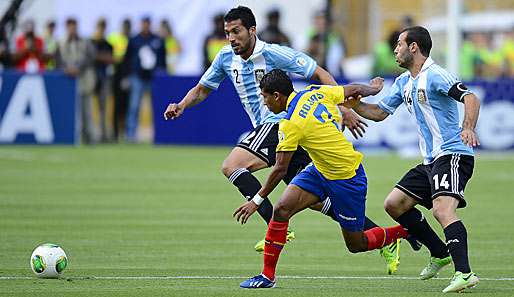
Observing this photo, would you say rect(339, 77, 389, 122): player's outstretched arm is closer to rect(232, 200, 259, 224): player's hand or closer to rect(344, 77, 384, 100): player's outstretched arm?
rect(344, 77, 384, 100): player's outstretched arm

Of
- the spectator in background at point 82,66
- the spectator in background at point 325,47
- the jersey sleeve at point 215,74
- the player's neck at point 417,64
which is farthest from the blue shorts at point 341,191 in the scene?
the spectator in background at point 82,66

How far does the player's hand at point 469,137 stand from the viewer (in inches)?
383

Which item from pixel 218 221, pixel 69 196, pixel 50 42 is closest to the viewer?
pixel 218 221

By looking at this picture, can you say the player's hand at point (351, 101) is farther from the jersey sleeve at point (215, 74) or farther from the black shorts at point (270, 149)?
the jersey sleeve at point (215, 74)

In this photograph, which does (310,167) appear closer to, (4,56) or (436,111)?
(436,111)

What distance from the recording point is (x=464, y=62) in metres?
30.5

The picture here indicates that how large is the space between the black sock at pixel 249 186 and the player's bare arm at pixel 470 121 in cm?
251

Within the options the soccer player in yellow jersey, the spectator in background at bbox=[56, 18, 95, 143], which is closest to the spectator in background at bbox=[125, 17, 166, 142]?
the spectator in background at bbox=[56, 18, 95, 143]

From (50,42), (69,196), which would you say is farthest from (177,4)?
(69,196)

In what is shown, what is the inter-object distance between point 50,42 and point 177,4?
3980mm

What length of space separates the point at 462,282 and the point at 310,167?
1607 millimetres

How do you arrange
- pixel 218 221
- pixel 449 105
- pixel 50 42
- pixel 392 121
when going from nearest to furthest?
pixel 449 105 → pixel 218 221 → pixel 392 121 → pixel 50 42

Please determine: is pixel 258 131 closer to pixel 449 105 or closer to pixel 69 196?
pixel 449 105

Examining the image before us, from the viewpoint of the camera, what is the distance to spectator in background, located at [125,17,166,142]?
27.6m
